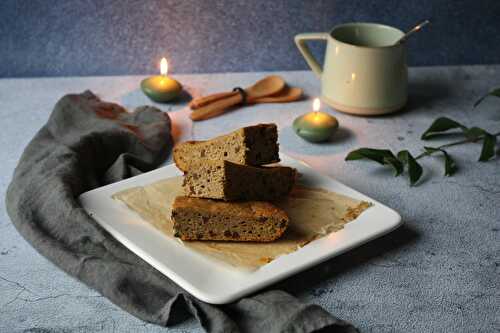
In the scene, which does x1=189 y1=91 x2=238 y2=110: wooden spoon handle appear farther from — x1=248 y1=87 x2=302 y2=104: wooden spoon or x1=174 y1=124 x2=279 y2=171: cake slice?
x1=174 y1=124 x2=279 y2=171: cake slice

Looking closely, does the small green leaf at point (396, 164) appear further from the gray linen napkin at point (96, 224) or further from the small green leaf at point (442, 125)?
the gray linen napkin at point (96, 224)

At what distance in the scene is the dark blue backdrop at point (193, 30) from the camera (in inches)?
62.3

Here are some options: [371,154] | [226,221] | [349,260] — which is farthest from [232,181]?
[371,154]

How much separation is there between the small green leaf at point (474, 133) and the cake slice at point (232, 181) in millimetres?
472

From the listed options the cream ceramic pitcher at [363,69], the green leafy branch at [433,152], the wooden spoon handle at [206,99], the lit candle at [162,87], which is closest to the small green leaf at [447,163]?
the green leafy branch at [433,152]

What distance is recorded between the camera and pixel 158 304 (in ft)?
2.91

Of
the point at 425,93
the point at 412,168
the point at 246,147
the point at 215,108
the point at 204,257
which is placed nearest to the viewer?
the point at 204,257

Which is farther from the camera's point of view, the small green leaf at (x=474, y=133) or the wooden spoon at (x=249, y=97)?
the wooden spoon at (x=249, y=97)

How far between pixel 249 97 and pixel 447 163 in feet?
1.56

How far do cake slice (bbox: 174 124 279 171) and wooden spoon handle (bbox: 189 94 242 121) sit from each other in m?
0.33

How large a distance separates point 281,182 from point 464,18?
842mm

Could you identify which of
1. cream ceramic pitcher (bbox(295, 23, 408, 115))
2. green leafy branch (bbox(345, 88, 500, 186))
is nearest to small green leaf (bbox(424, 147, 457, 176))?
green leafy branch (bbox(345, 88, 500, 186))

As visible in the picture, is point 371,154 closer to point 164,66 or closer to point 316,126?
point 316,126

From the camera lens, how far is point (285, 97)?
1550mm
